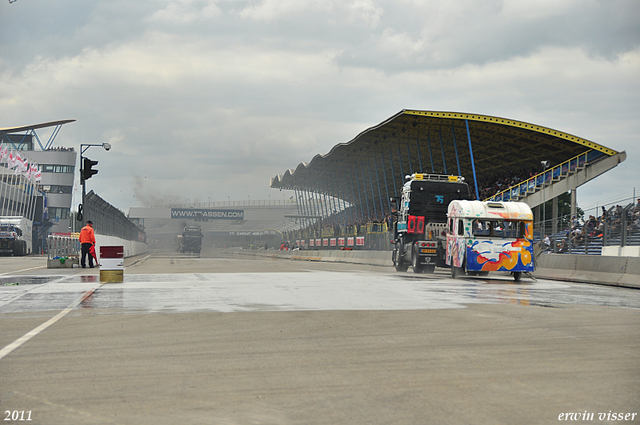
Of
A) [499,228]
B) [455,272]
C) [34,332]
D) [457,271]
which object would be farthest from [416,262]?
[34,332]

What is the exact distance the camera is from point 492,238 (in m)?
21.0

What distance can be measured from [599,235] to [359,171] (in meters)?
54.2

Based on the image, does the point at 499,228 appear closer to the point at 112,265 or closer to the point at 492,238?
the point at 492,238

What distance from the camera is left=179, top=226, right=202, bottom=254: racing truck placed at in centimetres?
8800

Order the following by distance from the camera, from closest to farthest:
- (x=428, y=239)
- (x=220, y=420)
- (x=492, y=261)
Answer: (x=220, y=420)
(x=492, y=261)
(x=428, y=239)

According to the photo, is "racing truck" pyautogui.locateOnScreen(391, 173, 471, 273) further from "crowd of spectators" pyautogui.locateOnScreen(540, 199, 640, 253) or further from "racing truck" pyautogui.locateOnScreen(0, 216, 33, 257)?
"racing truck" pyautogui.locateOnScreen(0, 216, 33, 257)

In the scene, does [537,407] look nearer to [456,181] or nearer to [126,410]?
[126,410]

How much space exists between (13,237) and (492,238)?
1829 inches

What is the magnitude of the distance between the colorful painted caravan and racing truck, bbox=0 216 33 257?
4455 cm

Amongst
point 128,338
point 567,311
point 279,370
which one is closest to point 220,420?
point 279,370

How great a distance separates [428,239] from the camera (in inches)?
1005

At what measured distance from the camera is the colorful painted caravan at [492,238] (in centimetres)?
2080

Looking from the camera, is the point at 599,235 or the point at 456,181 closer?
the point at 599,235

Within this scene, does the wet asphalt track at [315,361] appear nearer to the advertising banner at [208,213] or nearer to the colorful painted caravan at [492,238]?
the colorful painted caravan at [492,238]
